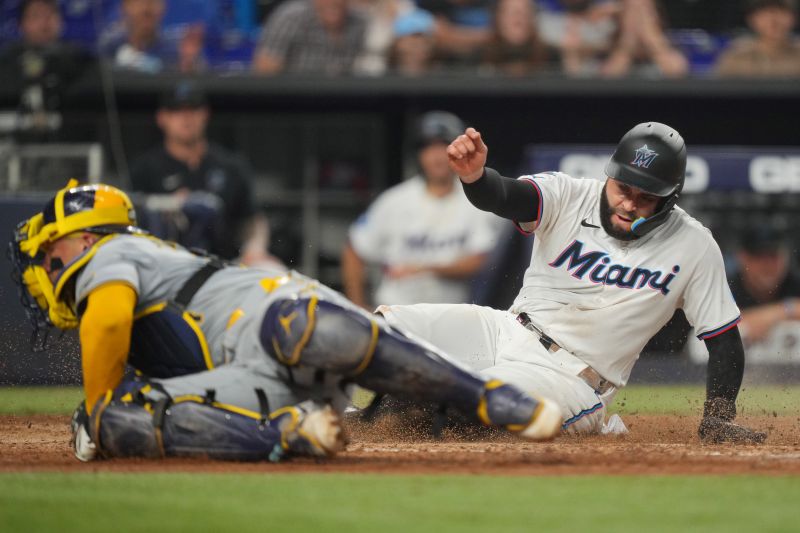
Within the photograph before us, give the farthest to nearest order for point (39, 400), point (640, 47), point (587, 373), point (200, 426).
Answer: point (640, 47), point (39, 400), point (587, 373), point (200, 426)

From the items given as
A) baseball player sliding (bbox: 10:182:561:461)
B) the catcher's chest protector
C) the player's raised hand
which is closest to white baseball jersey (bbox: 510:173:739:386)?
the player's raised hand

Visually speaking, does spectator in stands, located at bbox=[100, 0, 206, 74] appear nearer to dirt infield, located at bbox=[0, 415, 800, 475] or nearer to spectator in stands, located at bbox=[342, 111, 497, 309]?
spectator in stands, located at bbox=[342, 111, 497, 309]

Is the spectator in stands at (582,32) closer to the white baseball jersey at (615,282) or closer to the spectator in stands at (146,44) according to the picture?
the spectator in stands at (146,44)

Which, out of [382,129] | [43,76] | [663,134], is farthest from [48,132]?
[663,134]

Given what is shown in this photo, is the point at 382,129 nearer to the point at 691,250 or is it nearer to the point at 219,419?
the point at 691,250

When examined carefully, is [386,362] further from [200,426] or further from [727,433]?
[727,433]

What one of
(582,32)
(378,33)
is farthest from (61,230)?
(582,32)
